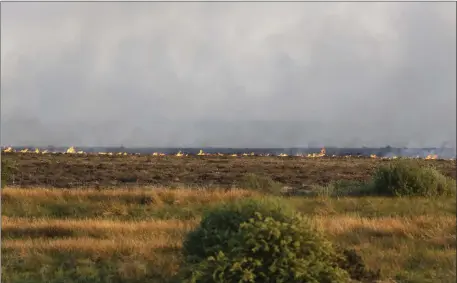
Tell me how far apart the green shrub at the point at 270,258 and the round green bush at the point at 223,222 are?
0.58ft

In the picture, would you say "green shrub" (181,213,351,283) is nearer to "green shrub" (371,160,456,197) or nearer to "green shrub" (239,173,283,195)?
"green shrub" (371,160,456,197)

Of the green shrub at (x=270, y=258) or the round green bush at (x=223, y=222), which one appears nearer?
the green shrub at (x=270, y=258)

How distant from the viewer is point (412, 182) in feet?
82.0

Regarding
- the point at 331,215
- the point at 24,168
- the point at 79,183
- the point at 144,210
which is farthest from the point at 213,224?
the point at 24,168

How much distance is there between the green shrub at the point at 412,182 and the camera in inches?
968

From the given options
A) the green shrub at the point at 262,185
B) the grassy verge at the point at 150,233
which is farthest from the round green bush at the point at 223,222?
the green shrub at the point at 262,185

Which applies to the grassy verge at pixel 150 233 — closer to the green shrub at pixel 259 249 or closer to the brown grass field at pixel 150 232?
the brown grass field at pixel 150 232

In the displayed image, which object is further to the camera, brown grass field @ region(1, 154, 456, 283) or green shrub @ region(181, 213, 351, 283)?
brown grass field @ region(1, 154, 456, 283)

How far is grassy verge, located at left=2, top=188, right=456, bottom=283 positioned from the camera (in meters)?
12.3

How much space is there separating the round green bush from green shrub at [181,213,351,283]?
0.18 m

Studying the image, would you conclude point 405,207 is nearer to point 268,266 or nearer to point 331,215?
point 331,215

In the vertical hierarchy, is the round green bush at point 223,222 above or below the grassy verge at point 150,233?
above

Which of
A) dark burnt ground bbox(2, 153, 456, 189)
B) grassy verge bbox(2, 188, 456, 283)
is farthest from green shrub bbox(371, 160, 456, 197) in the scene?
dark burnt ground bbox(2, 153, 456, 189)

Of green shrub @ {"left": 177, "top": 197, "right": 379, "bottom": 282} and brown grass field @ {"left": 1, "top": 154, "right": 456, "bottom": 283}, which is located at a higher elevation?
green shrub @ {"left": 177, "top": 197, "right": 379, "bottom": 282}
